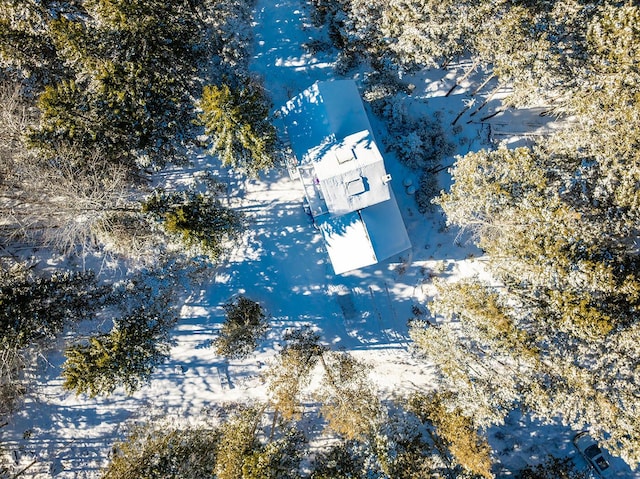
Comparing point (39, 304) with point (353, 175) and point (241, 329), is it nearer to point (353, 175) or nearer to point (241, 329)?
point (241, 329)

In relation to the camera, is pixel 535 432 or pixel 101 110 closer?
pixel 101 110

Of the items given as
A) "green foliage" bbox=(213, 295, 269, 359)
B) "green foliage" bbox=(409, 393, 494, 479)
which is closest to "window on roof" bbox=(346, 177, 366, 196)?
"green foliage" bbox=(213, 295, 269, 359)

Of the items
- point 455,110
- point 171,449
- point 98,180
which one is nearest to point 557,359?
point 455,110

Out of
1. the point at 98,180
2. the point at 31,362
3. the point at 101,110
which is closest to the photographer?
the point at 101,110

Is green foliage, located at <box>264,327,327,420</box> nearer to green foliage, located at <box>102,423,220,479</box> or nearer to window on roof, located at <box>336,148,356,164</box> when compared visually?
green foliage, located at <box>102,423,220,479</box>

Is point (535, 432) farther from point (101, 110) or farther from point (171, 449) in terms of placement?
point (101, 110)

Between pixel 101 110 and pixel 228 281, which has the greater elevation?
pixel 101 110

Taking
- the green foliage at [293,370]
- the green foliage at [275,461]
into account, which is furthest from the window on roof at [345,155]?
the green foliage at [275,461]
